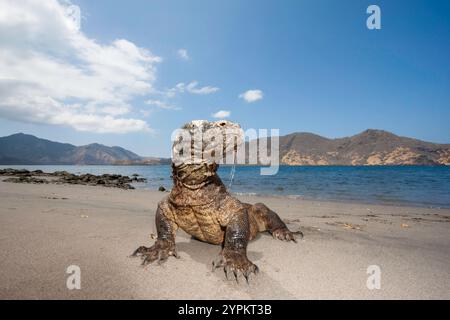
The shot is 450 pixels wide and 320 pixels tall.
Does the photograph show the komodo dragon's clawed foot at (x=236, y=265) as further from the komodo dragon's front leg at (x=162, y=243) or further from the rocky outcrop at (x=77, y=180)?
the rocky outcrop at (x=77, y=180)

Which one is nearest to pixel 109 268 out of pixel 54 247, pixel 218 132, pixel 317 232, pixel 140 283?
pixel 140 283

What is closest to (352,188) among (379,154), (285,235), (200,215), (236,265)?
(285,235)

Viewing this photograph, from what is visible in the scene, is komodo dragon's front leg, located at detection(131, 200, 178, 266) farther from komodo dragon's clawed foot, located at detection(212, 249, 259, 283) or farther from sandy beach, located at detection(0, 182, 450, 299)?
komodo dragon's clawed foot, located at detection(212, 249, 259, 283)

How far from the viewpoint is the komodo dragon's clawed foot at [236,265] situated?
10.6ft

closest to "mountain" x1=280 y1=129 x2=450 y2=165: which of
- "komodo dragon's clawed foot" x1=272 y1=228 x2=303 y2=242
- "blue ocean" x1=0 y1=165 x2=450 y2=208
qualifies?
"blue ocean" x1=0 y1=165 x2=450 y2=208

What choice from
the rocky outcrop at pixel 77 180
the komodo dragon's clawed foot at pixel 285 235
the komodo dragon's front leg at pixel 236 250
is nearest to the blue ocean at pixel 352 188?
the rocky outcrop at pixel 77 180

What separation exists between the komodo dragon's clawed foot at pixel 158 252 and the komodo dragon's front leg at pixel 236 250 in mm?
676

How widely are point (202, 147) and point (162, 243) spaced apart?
1.49 metres

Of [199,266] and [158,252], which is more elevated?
[158,252]

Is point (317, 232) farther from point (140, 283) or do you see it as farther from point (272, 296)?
point (140, 283)

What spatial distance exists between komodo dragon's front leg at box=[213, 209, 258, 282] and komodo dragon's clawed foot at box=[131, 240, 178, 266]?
0.68 m

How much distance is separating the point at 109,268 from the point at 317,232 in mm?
4322

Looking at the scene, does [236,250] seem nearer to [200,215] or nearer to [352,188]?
[200,215]

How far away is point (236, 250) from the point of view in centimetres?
361
